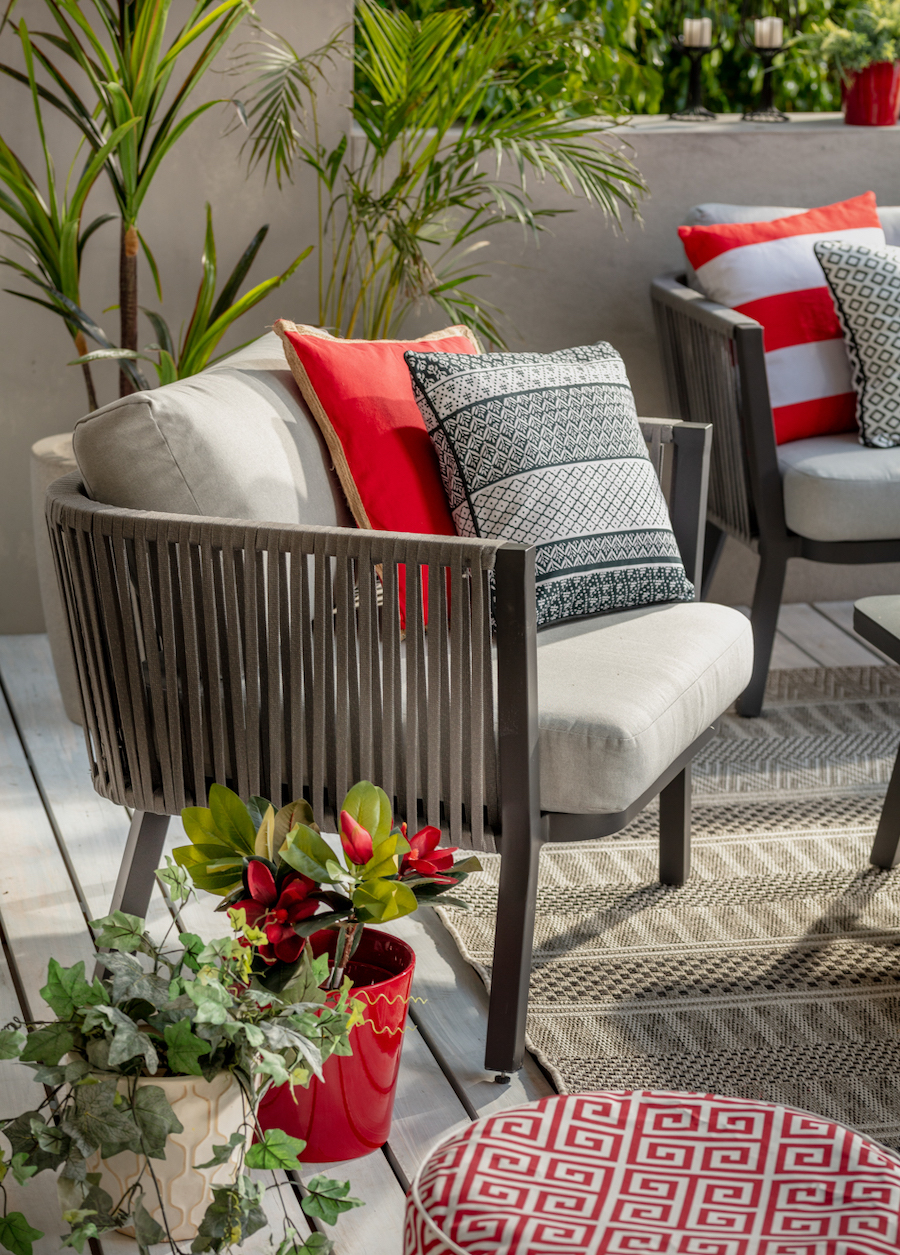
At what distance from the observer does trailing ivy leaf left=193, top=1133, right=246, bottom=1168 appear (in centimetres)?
127

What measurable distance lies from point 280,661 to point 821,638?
2.00 metres

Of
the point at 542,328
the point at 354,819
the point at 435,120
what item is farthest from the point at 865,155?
the point at 354,819

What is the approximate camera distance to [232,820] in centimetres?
154

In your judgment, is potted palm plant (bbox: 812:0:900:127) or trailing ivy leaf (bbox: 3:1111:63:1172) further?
potted palm plant (bbox: 812:0:900:127)

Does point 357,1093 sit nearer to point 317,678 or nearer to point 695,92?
point 317,678

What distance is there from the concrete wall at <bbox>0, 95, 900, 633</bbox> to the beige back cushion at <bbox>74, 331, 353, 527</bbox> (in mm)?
1326

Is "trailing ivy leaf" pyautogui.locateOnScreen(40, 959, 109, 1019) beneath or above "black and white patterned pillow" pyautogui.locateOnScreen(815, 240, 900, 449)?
beneath

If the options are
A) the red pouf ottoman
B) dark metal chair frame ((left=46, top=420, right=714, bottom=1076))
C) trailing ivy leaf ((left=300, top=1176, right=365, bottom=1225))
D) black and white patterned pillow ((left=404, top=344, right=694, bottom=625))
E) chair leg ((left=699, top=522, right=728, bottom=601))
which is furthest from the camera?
chair leg ((left=699, top=522, right=728, bottom=601))

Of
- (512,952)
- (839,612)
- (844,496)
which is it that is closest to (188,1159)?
(512,952)

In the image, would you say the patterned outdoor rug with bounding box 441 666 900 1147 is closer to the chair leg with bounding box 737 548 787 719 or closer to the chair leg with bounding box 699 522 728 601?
the chair leg with bounding box 737 548 787 719

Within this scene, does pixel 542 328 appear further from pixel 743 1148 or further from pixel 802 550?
pixel 743 1148

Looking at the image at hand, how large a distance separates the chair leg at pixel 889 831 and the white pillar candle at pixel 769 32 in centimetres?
214

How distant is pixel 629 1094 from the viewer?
1.13 m

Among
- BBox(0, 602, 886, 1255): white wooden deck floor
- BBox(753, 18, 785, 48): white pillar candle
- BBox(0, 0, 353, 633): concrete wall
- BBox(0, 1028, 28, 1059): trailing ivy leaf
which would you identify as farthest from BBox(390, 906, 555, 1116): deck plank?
BBox(753, 18, 785, 48): white pillar candle
